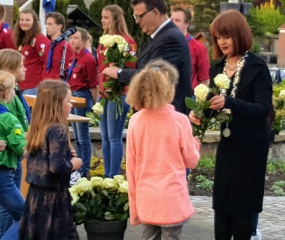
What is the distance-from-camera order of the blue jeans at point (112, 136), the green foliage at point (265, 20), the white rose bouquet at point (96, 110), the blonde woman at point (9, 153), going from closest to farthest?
the blonde woman at point (9, 153), the white rose bouquet at point (96, 110), the blue jeans at point (112, 136), the green foliage at point (265, 20)

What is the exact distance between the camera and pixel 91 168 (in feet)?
32.0

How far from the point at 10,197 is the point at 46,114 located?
77 centimetres

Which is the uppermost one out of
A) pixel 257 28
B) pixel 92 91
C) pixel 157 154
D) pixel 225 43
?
pixel 225 43

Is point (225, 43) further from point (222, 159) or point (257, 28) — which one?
point (257, 28)

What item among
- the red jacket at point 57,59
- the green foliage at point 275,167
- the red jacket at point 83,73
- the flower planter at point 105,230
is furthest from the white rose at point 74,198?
the green foliage at point 275,167

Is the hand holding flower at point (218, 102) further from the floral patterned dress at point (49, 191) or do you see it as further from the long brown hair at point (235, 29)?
the floral patterned dress at point (49, 191)

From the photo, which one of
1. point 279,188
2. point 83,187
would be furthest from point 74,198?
point 279,188

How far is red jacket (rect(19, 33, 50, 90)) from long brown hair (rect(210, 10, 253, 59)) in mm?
4428

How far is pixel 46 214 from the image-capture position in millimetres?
5504

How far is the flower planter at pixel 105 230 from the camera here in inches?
242

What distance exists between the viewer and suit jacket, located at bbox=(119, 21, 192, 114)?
6328 millimetres

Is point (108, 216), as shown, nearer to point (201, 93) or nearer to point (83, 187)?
point (83, 187)

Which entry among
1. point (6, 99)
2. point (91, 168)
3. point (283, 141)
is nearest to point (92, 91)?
point (91, 168)

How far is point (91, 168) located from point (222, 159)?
4271mm
